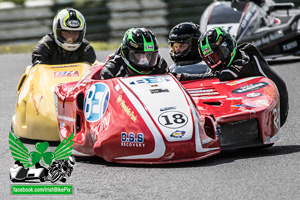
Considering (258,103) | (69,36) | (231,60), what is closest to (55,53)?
(69,36)

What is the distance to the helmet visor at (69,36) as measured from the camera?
904 cm

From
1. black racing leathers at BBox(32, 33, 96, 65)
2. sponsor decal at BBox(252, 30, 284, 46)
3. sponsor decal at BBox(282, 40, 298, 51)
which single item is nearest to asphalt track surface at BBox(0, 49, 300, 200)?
black racing leathers at BBox(32, 33, 96, 65)

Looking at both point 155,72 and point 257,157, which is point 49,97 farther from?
point 257,157

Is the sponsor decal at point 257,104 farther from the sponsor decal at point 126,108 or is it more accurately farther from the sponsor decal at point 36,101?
the sponsor decal at point 36,101

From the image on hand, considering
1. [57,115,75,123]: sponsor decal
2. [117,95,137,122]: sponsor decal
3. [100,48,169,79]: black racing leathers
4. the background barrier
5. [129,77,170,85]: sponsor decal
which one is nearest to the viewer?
[117,95,137,122]: sponsor decal

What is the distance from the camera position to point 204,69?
831 cm

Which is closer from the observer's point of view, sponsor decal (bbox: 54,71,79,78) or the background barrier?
sponsor decal (bbox: 54,71,79,78)

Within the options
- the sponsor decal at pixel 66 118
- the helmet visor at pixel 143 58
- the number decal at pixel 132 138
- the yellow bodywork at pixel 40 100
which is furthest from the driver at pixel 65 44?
the number decal at pixel 132 138

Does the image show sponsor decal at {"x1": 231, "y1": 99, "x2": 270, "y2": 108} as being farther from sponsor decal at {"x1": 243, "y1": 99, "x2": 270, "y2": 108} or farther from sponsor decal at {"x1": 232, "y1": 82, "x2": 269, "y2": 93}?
sponsor decal at {"x1": 232, "y1": 82, "x2": 269, "y2": 93}

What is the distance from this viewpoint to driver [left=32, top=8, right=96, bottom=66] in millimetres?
8977

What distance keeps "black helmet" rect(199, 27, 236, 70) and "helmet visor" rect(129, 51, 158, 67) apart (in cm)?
86

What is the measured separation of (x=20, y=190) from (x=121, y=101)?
1.39 metres

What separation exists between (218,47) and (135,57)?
108 cm

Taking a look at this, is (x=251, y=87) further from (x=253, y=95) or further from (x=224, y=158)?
(x=224, y=158)
